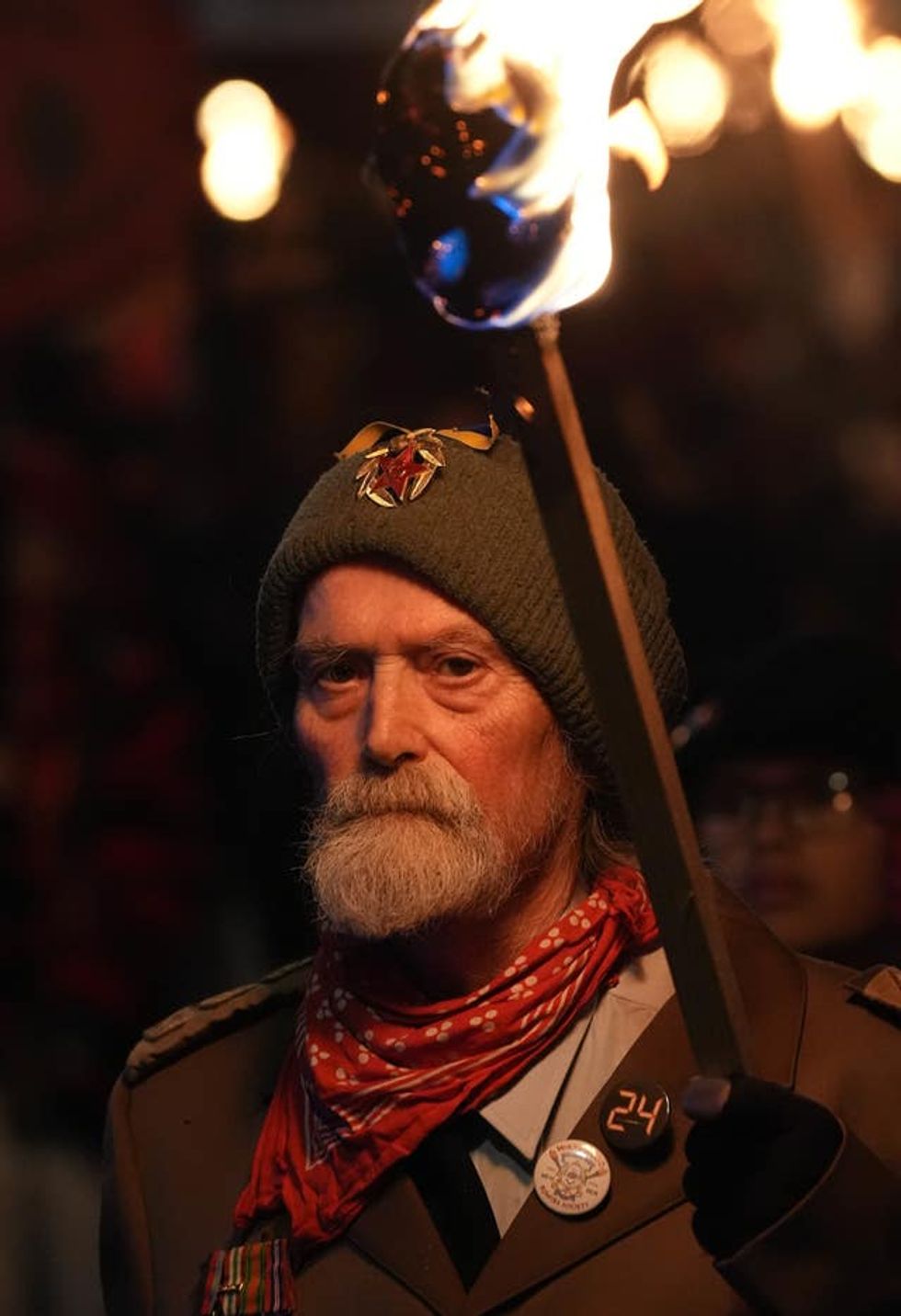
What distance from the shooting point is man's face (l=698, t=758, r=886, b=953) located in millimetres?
4602

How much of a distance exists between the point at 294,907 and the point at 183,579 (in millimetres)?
859

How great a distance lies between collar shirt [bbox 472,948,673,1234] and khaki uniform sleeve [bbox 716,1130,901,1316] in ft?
2.17

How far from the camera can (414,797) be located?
11.5 ft

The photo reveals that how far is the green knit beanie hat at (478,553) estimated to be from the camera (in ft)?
11.7

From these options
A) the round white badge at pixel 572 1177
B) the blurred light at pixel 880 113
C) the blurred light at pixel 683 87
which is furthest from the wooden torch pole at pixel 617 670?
the blurred light at pixel 880 113

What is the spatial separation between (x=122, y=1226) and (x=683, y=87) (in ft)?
11.6

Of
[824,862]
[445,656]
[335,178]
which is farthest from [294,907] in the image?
[335,178]

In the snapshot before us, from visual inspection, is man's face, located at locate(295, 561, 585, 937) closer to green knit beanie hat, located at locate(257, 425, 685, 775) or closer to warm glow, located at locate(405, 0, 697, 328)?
green knit beanie hat, located at locate(257, 425, 685, 775)

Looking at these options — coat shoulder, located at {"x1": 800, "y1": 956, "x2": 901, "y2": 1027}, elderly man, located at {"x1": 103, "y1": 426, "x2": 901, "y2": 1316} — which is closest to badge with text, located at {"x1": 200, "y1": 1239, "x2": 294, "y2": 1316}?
elderly man, located at {"x1": 103, "y1": 426, "x2": 901, "y2": 1316}

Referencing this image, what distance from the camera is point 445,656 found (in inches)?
141

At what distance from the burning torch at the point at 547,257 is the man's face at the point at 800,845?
81.0 inches

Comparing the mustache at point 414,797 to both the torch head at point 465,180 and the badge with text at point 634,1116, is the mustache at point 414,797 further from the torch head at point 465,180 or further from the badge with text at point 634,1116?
the torch head at point 465,180

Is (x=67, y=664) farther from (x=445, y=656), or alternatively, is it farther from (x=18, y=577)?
(x=445, y=656)

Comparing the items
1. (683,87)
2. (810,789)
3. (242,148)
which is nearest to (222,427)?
Answer: (242,148)
